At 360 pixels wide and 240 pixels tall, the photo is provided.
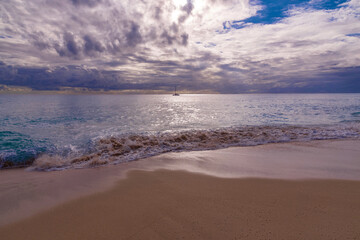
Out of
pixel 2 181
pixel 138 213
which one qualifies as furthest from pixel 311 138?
pixel 2 181

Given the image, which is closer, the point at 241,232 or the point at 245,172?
the point at 241,232

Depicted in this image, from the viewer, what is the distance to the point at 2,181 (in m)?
5.60

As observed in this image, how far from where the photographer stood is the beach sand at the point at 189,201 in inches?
121

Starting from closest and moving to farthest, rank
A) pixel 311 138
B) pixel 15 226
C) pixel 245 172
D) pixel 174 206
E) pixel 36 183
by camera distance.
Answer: pixel 15 226
pixel 174 206
pixel 36 183
pixel 245 172
pixel 311 138

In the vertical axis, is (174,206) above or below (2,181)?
above

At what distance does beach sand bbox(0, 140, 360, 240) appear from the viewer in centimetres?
308

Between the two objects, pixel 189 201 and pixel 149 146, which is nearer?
pixel 189 201

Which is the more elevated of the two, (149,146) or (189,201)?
(189,201)

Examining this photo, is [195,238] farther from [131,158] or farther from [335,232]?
[131,158]

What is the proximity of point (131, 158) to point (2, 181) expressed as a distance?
4.14 meters

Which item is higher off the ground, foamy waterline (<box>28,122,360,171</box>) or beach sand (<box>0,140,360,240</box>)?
beach sand (<box>0,140,360,240</box>)

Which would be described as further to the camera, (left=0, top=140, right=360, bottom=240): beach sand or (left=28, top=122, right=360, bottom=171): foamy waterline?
(left=28, top=122, right=360, bottom=171): foamy waterline

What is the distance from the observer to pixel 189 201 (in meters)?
3.95

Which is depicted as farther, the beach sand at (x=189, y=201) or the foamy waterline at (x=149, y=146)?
the foamy waterline at (x=149, y=146)
